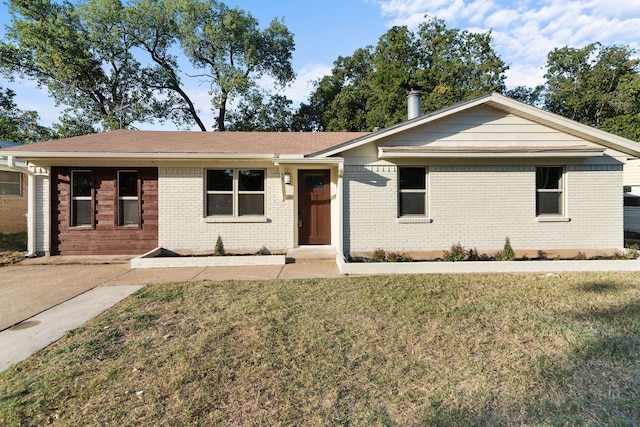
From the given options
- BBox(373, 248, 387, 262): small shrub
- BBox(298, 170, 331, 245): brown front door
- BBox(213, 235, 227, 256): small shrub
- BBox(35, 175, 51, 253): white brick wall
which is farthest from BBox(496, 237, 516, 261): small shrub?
BBox(35, 175, 51, 253): white brick wall

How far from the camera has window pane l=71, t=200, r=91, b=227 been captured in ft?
29.1

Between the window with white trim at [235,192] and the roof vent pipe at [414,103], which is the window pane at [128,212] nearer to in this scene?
the window with white trim at [235,192]

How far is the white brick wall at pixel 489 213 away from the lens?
812cm

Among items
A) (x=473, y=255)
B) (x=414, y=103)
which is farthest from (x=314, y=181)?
(x=473, y=255)

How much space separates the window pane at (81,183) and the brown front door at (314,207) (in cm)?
597

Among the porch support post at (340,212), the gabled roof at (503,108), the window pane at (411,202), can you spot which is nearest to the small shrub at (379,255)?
the porch support post at (340,212)

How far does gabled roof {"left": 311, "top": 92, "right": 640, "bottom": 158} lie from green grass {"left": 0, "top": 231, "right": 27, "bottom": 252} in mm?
10180

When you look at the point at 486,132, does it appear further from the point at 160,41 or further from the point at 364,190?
the point at 160,41

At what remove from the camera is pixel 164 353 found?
11.2 feet

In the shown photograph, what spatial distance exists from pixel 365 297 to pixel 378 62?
96.2 feet

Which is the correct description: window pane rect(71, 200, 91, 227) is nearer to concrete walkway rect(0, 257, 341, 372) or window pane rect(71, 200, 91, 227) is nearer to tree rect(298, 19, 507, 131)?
concrete walkway rect(0, 257, 341, 372)

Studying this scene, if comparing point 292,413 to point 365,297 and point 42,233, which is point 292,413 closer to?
point 365,297

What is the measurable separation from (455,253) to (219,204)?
645 centimetres

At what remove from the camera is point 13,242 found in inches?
441
